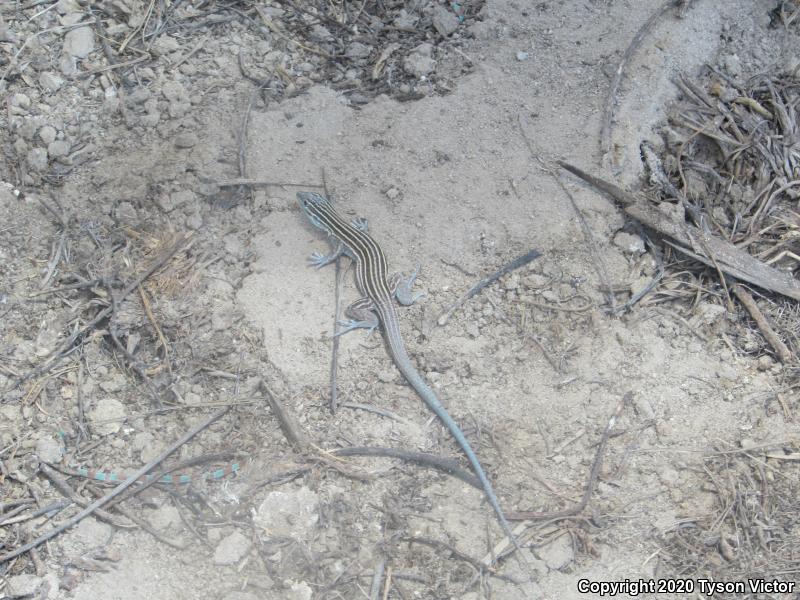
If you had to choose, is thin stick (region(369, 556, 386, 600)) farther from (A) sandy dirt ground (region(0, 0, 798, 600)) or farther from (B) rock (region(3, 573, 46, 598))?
(B) rock (region(3, 573, 46, 598))

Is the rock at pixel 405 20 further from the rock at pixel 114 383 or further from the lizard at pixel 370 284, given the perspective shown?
the rock at pixel 114 383

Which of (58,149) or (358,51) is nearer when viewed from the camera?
(58,149)

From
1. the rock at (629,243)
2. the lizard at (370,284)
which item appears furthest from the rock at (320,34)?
the rock at (629,243)

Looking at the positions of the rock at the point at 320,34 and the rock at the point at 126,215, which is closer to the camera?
the rock at the point at 126,215

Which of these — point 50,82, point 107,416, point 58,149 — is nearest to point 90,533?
point 107,416

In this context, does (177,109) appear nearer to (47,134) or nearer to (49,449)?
(47,134)

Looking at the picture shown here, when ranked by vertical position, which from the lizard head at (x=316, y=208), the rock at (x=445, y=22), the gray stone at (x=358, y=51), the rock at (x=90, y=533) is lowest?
the rock at (x=90, y=533)
